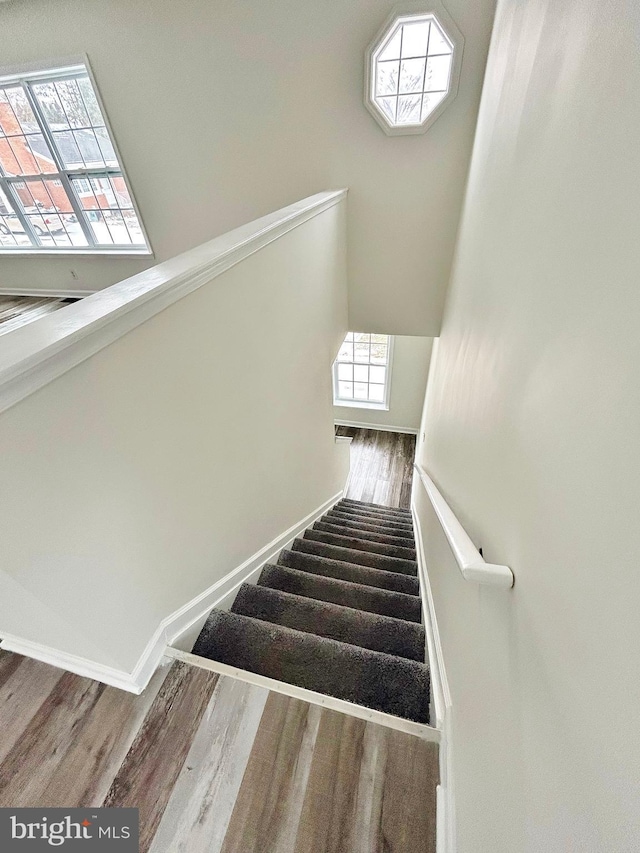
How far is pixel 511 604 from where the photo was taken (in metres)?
0.71

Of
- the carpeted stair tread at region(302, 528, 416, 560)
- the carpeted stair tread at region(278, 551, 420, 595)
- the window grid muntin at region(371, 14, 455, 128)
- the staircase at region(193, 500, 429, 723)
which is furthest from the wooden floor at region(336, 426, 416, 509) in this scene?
the window grid muntin at region(371, 14, 455, 128)

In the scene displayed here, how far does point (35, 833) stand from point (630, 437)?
5.29ft

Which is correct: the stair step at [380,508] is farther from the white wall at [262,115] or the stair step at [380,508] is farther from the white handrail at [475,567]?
the white handrail at [475,567]

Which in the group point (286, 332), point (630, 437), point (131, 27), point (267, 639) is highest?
point (131, 27)

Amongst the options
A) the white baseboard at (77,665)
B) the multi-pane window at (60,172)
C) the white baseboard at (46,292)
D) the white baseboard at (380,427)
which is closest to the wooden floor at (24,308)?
the white baseboard at (46,292)

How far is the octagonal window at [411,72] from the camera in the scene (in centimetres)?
233

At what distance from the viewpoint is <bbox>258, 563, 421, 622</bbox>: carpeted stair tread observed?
1916mm

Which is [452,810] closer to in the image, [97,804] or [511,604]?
[511,604]

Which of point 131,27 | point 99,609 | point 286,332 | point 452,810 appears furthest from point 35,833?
point 131,27

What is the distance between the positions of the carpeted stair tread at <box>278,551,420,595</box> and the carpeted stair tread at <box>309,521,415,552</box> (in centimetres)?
80

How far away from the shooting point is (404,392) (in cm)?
551

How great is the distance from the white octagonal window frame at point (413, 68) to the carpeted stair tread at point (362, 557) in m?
3.07

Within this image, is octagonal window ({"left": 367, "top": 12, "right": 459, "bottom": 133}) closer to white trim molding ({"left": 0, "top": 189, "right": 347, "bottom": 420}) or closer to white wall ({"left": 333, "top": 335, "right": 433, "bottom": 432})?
white trim molding ({"left": 0, "top": 189, "right": 347, "bottom": 420})

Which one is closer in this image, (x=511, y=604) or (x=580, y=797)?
(x=580, y=797)
